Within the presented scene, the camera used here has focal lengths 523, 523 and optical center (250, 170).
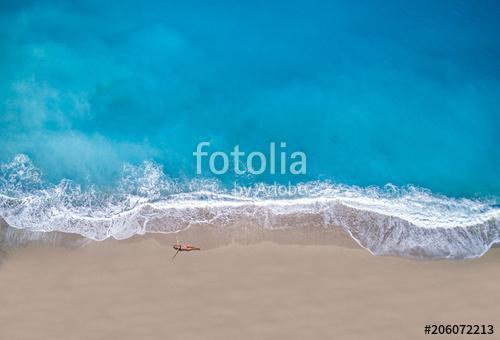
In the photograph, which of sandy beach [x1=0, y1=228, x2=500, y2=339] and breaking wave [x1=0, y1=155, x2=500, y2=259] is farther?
breaking wave [x1=0, y1=155, x2=500, y2=259]

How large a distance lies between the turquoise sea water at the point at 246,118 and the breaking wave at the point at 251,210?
0.05ft

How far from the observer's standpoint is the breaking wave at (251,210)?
5.46 meters

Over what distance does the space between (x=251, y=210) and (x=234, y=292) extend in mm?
892

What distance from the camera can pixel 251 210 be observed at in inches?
219

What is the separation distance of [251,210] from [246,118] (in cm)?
111

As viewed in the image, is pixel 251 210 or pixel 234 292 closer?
pixel 234 292

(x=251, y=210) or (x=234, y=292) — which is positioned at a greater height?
(x=251, y=210)

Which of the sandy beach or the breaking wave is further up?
the breaking wave

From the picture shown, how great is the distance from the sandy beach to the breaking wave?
18 cm

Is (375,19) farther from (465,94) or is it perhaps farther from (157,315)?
(157,315)

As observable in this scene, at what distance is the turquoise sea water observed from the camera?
5.61 meters

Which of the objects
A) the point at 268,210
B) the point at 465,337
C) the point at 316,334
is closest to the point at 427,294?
the point at 465,337

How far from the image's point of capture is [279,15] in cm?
638

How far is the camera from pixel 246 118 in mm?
5984
